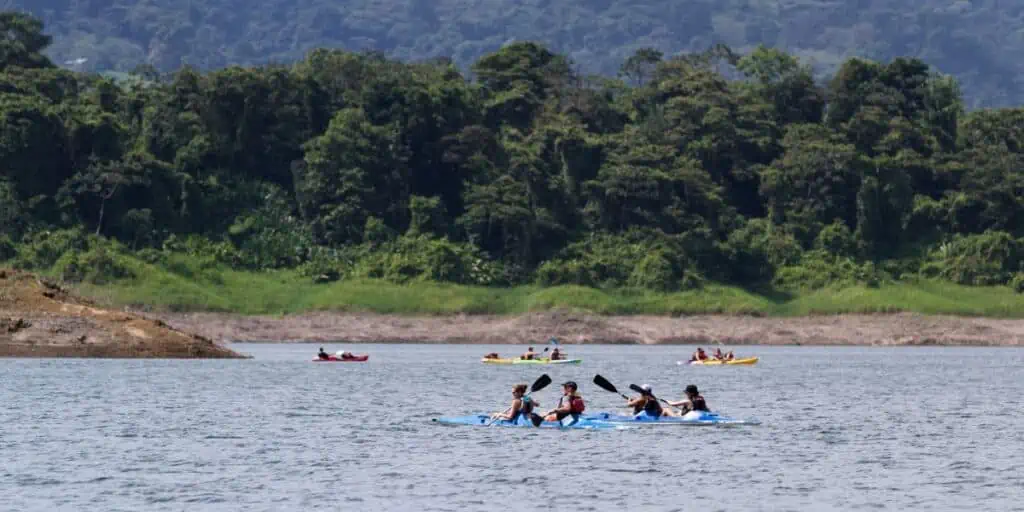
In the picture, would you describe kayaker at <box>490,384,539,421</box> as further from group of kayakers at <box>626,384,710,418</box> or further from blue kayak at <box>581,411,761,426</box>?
group of kayakers at <box>626,384,710,418</box>

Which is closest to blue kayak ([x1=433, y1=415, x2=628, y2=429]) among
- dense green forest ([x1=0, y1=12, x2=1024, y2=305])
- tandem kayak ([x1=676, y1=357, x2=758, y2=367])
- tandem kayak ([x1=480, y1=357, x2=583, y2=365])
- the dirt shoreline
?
tandem kayak ([x1=480, y1=357, x2=583, y2=365])

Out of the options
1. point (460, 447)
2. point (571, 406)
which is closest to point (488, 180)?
point (571, 406)

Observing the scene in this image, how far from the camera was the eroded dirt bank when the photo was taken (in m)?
77.6

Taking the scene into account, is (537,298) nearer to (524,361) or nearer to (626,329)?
(626,329)

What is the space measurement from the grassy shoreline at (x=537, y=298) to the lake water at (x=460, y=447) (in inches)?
1565

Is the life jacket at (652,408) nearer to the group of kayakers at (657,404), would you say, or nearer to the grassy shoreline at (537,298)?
the group of kayakers at (657,404)

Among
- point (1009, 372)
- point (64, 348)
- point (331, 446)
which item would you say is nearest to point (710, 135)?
point (1009, 372)

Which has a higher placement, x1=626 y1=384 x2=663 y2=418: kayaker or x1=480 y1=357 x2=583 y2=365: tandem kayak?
x1=626 y1=384 x2=663 y2=418: kayaker

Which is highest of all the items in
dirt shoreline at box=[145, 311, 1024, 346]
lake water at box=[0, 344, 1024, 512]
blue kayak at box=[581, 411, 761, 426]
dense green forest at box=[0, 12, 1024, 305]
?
dense green forest at box=[0, 12, 1024, 305]

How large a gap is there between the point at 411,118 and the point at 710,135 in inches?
979

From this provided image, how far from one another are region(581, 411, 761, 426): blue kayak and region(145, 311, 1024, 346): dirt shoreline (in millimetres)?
65614

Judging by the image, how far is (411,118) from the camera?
138250mm

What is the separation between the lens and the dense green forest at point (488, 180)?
12719cm

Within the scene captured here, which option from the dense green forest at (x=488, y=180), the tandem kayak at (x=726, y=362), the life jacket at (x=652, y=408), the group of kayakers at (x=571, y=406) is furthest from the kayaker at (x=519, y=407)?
the dense green forest at (x=488, y=180)
